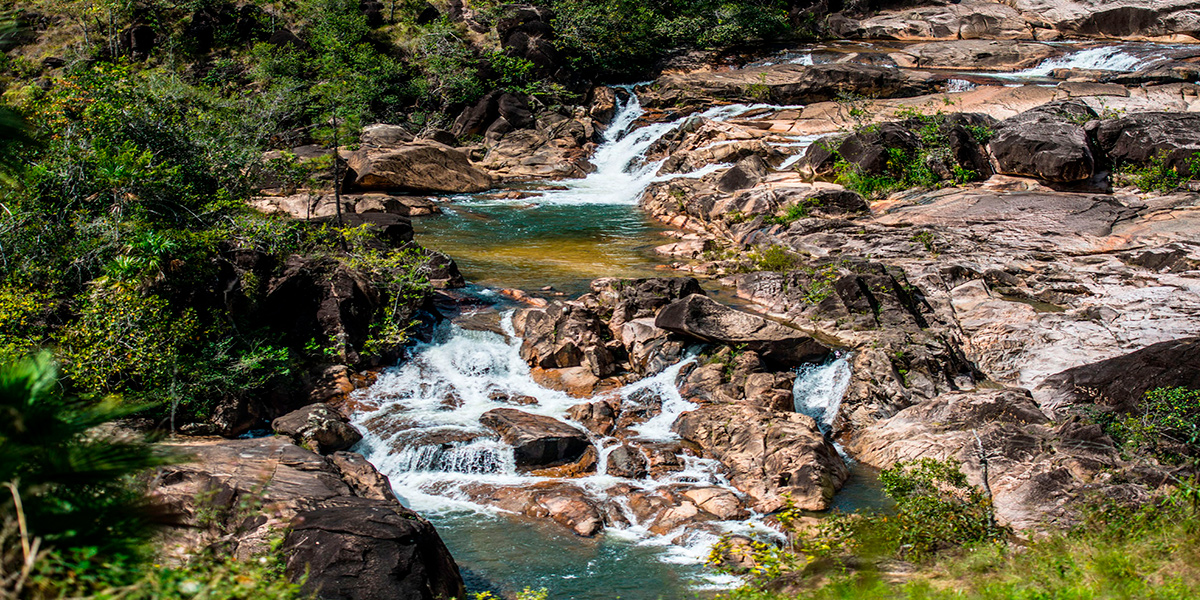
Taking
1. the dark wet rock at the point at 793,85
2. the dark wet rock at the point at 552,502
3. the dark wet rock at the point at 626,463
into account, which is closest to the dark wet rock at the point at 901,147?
the dark wet rock at the point at 793,85

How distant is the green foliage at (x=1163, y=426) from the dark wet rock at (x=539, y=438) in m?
7.04

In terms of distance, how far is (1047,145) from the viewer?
1930 centimetres

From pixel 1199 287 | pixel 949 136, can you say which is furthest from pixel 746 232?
pixel 1199 287

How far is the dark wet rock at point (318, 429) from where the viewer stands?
10773 millimetres

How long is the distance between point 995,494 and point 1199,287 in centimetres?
805

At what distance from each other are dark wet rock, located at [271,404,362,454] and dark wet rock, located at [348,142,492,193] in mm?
14920

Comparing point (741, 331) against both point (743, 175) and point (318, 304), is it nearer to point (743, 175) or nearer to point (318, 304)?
point (318, 304)

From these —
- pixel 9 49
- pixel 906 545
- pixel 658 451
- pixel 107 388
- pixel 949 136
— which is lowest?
pixel 658 451

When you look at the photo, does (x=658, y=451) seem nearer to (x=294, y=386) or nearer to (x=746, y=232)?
(x=294, y=386)

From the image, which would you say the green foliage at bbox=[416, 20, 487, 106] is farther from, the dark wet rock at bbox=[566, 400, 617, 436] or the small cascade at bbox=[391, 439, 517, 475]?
the small cascade at bbox=[391, 439, 517, 475]

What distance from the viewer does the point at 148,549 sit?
10.6 feet

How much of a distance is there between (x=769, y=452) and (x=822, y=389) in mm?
2699

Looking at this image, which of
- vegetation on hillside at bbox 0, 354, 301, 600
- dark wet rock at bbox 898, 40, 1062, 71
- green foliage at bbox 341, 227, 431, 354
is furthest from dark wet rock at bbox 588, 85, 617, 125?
vegetation on hillside at bbox 0, 354, 301, 600

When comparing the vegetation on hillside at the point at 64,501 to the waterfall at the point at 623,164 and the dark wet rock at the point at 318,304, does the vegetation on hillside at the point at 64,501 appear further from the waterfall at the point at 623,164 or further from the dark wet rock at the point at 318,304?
the waterfall at the point at 623,164
